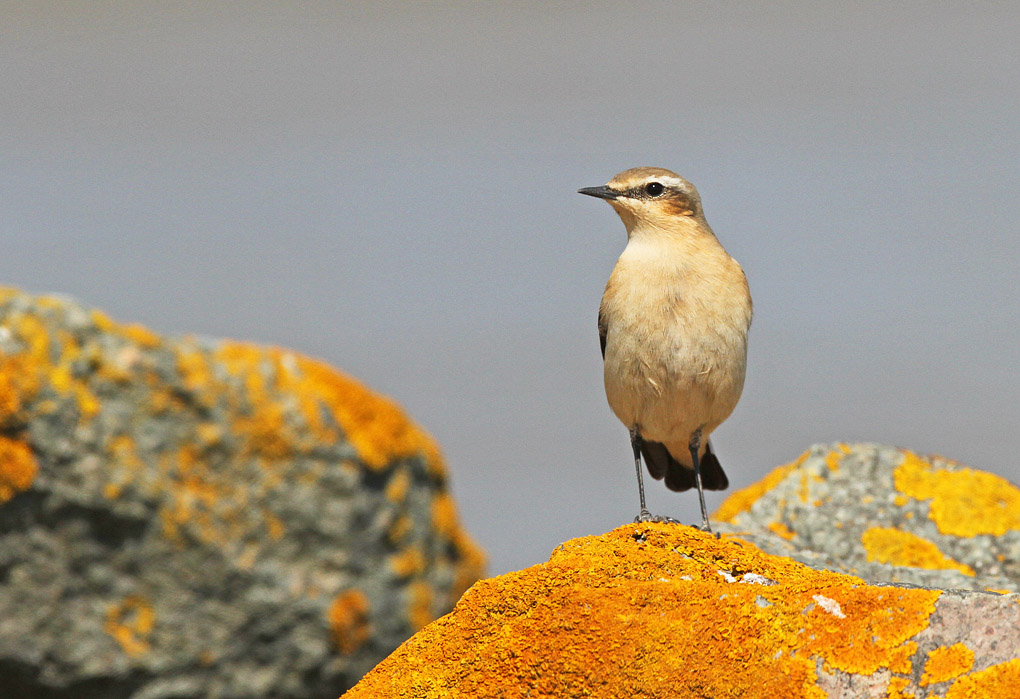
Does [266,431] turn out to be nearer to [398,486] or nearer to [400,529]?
[398,486]

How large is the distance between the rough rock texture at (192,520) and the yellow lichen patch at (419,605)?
0.01 meters

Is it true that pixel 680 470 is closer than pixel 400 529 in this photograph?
Yes

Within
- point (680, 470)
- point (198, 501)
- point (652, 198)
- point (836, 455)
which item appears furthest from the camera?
point (198, 501)

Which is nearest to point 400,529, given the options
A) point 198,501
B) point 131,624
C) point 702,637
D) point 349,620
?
point 349,620

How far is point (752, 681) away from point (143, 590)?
567 cm

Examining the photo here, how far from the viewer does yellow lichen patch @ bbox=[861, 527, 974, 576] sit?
714 centimetres

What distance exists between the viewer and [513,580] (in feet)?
14.6

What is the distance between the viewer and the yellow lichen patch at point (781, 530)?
757 cm

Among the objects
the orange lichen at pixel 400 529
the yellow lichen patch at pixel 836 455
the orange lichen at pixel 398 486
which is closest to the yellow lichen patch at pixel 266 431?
the orange lichen at pixel 398 486

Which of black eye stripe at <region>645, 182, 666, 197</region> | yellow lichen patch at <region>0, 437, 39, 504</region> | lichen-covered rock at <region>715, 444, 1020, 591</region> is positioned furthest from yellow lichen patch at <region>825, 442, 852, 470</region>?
yellow lichen patch at <region>0, 437, 39, 504</region>

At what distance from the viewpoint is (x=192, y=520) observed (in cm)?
831

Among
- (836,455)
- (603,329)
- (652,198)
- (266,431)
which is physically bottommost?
(836,455)

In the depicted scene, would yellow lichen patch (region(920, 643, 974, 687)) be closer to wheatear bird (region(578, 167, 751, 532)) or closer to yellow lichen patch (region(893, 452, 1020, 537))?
wheatear bird (region(578, 167, 751, 532))

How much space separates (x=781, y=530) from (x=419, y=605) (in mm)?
3433
